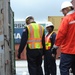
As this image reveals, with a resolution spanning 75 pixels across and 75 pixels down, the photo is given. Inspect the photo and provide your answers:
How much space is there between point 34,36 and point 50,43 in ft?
4.91

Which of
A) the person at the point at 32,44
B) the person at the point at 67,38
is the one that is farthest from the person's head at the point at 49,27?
the person at the point at 67,38

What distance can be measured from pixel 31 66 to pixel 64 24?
1594 millimetres

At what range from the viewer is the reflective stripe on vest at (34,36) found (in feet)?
24.4

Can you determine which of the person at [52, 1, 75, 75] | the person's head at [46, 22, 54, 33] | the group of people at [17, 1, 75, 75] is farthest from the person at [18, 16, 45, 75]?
the person's head at [46, 22, 54, 33]

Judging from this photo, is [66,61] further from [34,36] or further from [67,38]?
[34,36]

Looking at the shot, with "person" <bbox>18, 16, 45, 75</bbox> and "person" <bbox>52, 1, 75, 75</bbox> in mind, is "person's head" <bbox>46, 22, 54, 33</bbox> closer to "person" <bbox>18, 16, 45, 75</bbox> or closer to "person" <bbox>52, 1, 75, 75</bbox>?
"person" <bbox>18, 16, 45, 75</bbox>

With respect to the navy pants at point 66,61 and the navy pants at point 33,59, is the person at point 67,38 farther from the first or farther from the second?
the navy pants at point 33,59

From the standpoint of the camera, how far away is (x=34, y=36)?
24.6 ft

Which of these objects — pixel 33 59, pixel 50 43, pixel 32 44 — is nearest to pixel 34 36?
pixel 32 44

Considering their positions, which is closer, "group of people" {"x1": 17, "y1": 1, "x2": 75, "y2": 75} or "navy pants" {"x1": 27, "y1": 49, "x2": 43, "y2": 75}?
"group of people" {"x1": 17, "y1": 1, "x2": 75, "y2": 75}

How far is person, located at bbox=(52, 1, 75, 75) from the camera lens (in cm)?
623

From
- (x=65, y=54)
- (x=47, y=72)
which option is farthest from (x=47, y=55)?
(x=65, y=54)

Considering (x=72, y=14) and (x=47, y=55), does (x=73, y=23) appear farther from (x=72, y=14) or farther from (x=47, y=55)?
(x=47, y=55)

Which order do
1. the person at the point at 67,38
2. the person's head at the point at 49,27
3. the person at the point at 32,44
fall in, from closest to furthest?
the person at the point at 67,38 → the person at the point at 32,44 → the person's head at the point at 49,27
